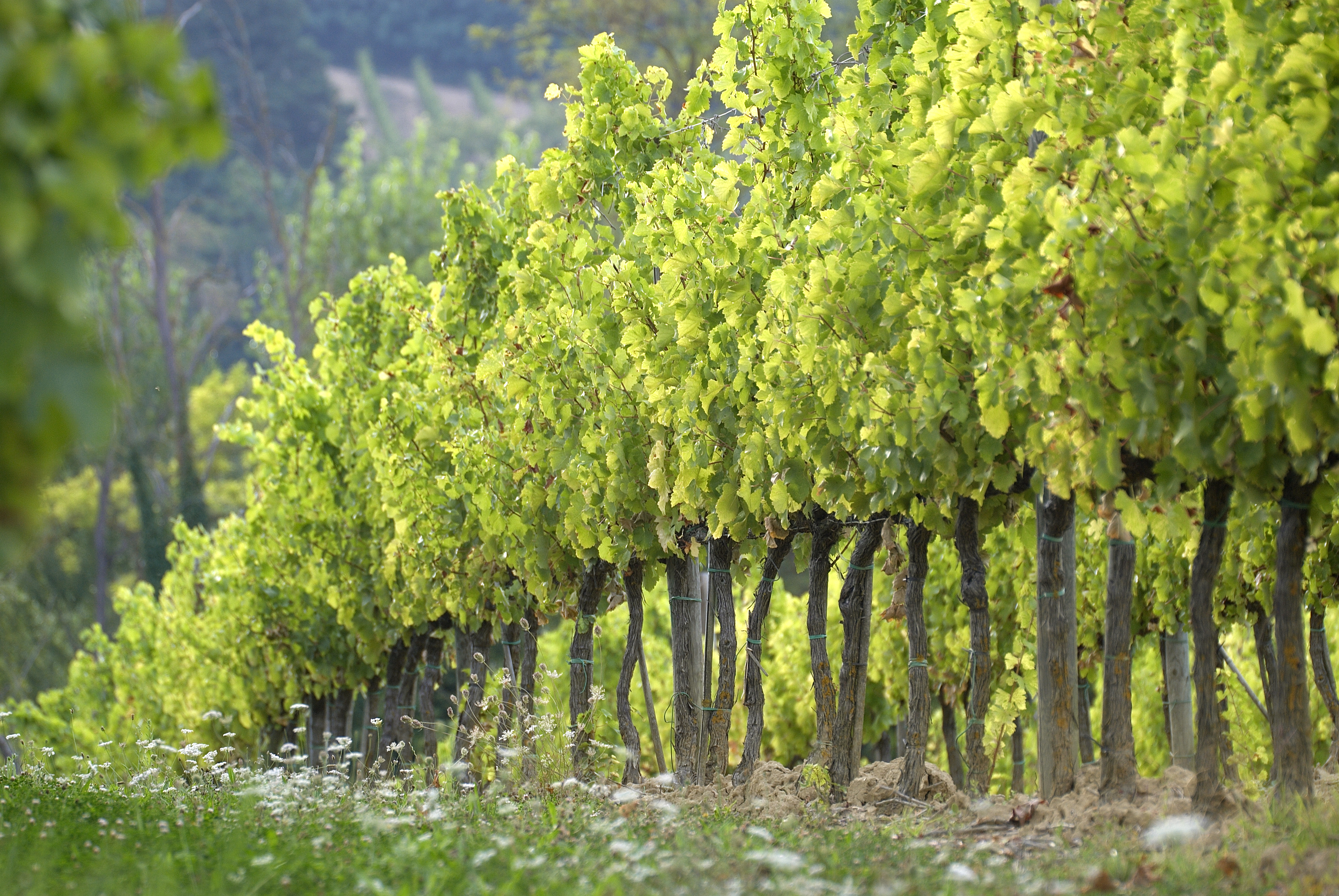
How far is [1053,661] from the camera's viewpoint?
21.2ft

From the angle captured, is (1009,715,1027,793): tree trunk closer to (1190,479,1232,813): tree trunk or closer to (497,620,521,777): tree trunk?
(497,620,521,777): tree trunk

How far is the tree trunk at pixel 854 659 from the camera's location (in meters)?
7.92

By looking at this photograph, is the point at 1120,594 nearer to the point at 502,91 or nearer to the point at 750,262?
the point at 750,262

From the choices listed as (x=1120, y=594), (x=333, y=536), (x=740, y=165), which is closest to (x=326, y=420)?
(x=333, y=536)

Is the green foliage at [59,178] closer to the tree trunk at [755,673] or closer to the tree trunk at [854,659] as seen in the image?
the tree trunk at [854,659]

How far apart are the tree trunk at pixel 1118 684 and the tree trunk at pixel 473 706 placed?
12.4 ft

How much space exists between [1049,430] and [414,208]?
39.1 m

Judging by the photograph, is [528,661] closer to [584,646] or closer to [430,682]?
[584,646]

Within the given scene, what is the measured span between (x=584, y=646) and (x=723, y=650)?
1.61m

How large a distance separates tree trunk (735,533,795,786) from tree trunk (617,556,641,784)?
105cm

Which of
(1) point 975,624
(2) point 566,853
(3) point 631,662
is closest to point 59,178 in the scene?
(2) point 566,853

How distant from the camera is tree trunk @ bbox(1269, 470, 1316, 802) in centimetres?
539

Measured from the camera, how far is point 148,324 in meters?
47.9

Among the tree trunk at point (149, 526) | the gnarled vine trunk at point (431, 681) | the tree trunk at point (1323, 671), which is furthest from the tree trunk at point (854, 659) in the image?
the tree trunk at point (149, 526)
